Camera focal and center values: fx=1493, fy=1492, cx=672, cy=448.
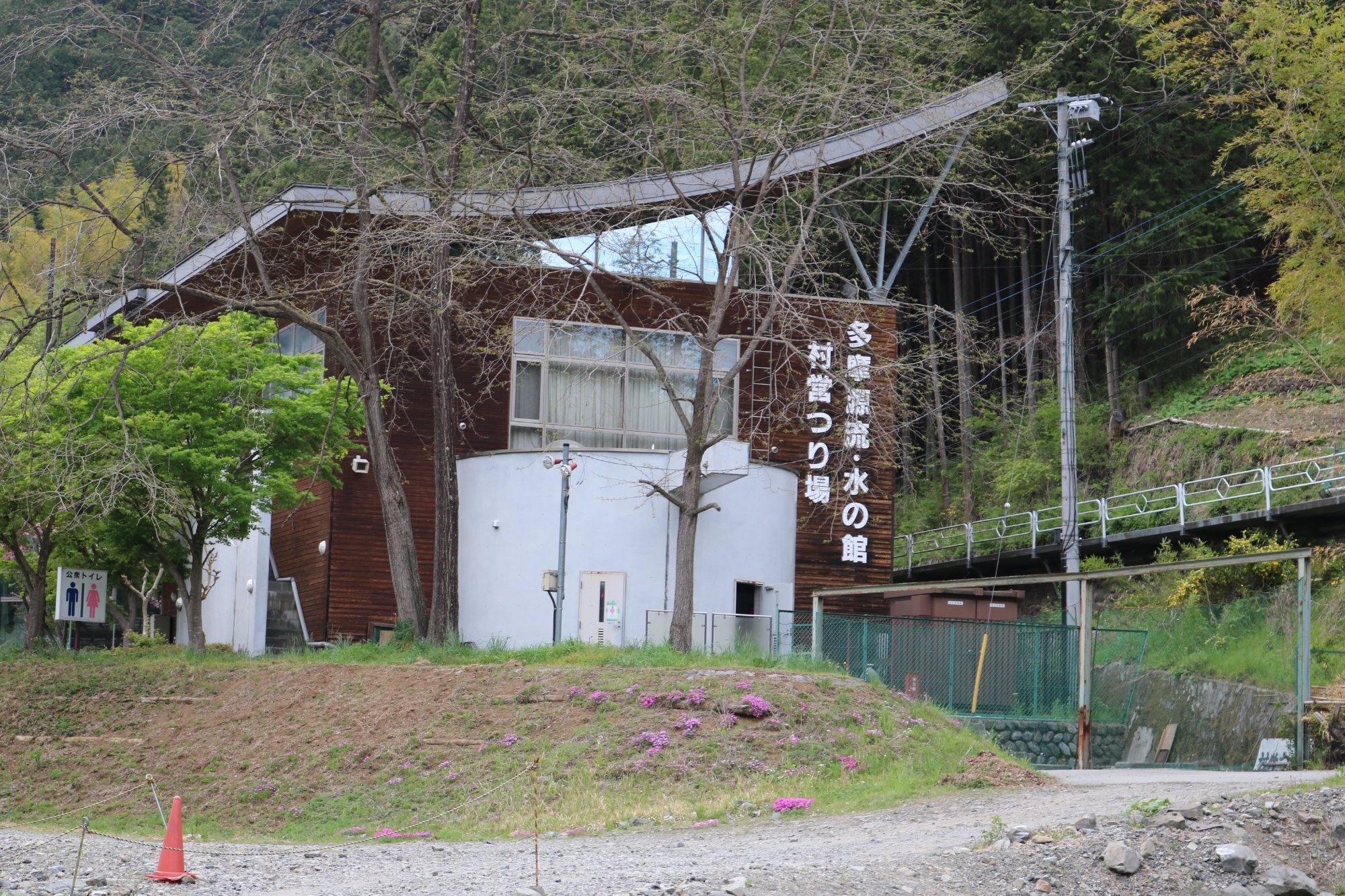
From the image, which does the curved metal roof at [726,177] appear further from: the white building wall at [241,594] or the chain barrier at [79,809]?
the chain barrier at [79,809]

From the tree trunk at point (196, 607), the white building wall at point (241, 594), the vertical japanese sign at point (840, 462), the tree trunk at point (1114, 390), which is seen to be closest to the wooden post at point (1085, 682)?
the vertical japanese sign at point (840, 462)

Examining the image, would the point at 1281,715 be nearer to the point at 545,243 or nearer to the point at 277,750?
the point at 545,243

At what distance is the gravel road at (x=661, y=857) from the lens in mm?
11477

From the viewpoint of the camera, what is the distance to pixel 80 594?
27.5m

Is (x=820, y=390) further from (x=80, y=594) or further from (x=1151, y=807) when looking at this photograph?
(x=1151, y=807)

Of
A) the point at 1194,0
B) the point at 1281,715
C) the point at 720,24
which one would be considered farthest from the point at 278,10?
the point at 1281,715

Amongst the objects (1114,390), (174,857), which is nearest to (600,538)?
(174,857)

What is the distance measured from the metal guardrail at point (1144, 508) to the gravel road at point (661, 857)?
13.5m

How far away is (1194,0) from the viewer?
111ft

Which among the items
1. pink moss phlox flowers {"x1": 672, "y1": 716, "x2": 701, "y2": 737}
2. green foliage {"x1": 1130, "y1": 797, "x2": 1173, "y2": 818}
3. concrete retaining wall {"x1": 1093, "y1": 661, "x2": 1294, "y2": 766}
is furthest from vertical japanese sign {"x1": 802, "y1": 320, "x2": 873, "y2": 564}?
green foliage {"x1": 1130, "y1": 797, "x2": 1173, "y2": 818}

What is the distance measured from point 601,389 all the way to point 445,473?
4363 millimetres

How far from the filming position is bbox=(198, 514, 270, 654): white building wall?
27641mm

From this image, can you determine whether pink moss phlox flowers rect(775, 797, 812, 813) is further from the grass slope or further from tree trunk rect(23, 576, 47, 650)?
tree trunk rect(23, 576, 47, 650)

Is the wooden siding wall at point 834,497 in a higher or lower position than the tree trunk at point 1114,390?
lower
